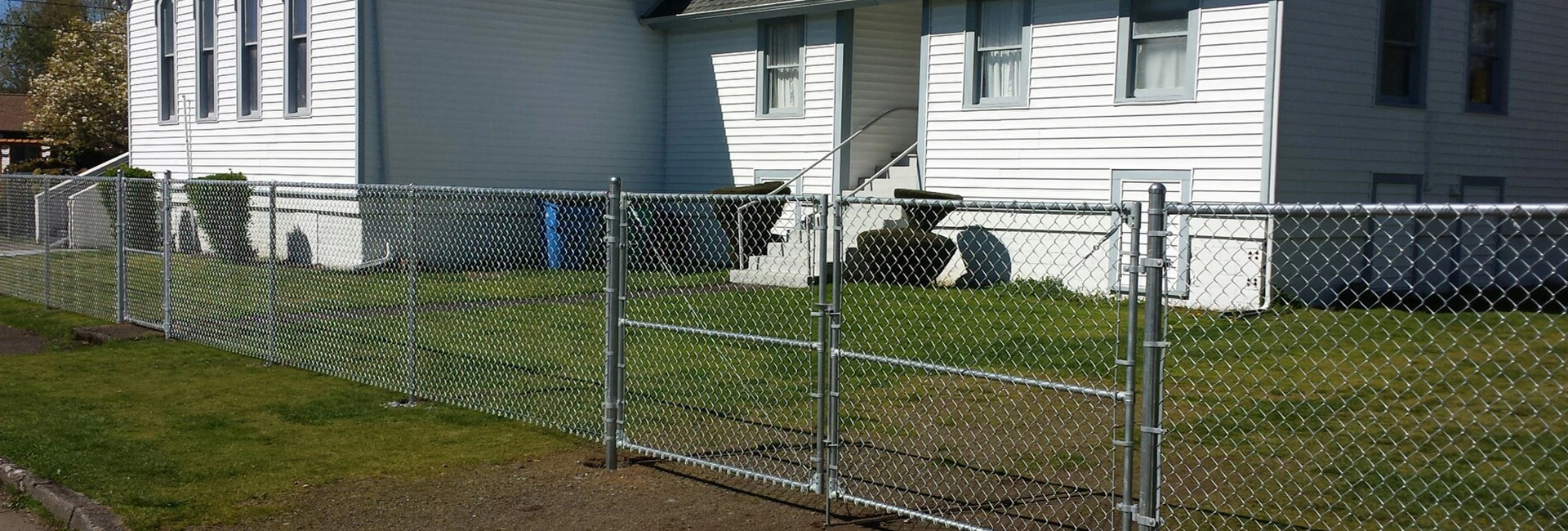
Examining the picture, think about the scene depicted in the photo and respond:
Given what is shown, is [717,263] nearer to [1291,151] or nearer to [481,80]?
[481,80]

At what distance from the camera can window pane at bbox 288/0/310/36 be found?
2095 cm

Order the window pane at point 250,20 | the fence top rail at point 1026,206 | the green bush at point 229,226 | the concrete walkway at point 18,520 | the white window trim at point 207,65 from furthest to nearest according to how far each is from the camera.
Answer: the white window trim at point 207,65
the window pane at point 250,20
the green bush at point 229,226
the concrete walkway at point 18,520
the fence top rail at point 1026,206

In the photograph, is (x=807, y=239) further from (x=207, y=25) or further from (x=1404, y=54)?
(x=207, y=25)

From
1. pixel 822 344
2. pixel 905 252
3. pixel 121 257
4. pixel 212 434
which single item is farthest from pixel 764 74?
pixel 822 344

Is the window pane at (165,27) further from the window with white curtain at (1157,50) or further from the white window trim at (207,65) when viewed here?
the window with white curtain at (1157,50)

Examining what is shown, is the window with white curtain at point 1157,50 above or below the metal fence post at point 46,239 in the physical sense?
above

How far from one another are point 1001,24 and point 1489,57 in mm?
6239

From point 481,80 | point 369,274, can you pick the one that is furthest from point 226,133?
point 369,274

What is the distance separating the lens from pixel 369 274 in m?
11.5

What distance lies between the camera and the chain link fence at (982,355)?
5488 mm

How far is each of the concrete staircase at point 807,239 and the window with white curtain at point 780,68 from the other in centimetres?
236

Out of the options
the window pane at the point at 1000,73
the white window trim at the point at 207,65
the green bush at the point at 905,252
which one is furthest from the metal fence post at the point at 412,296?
the white window trim at the point at 207,65

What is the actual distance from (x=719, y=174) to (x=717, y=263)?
2431 mm

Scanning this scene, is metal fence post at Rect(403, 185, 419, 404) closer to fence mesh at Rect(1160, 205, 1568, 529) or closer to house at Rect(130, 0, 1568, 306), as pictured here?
fence mesh at Rect(1160, 205, 1568, 529)
